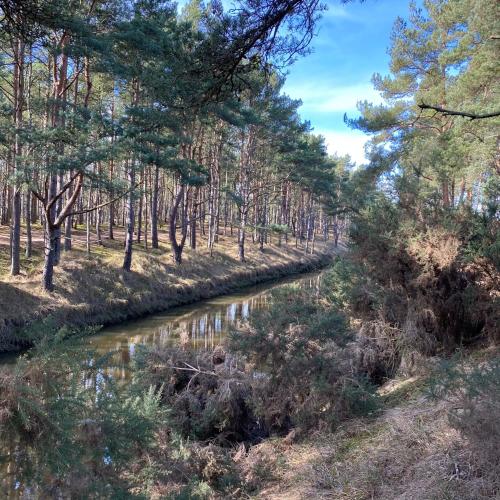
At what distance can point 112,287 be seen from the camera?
1761 cm

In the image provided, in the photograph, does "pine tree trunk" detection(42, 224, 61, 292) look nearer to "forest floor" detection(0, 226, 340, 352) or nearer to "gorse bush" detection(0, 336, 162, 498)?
"forest floor" detection(0, 226, 340, 352)

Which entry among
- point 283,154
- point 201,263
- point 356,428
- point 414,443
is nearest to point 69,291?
point 201,263

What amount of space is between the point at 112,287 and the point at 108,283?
0.24m

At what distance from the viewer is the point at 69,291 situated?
15617 mm

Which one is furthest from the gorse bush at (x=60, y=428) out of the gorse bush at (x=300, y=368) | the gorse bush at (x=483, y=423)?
the gorse bush at (x=300, y=368)

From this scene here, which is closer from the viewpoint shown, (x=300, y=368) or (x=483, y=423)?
(x=483, y=423)

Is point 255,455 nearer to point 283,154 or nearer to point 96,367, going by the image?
point 96,367

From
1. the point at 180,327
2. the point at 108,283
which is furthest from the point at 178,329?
the point at 108,283

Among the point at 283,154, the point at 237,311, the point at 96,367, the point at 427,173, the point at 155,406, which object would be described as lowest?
the point at 237,311

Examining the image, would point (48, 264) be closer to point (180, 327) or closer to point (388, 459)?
point (180, 327)

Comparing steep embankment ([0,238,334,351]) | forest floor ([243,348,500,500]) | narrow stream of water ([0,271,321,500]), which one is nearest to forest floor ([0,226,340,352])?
steep embankment ([0,238,334,351])

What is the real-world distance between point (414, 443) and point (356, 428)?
1395 mm

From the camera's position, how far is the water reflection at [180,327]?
502 inches

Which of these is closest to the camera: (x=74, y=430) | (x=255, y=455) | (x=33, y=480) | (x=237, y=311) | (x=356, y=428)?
(x=33, y=480)
